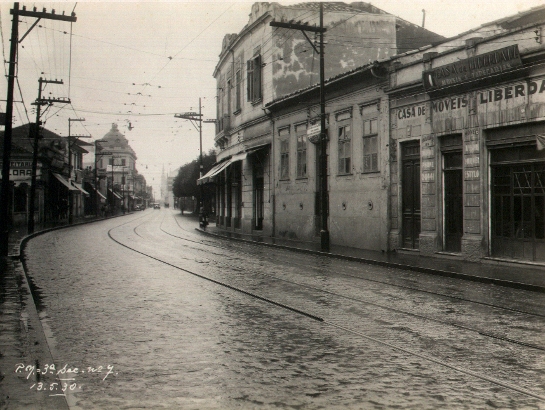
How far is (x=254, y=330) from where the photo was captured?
24.6ft

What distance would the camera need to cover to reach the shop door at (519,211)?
14.5m

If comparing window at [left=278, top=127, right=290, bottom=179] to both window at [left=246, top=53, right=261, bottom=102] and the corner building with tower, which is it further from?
window at [left=246, top=53, right=261, bottom=102]

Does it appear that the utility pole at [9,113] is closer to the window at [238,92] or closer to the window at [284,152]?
the window at [284,152]

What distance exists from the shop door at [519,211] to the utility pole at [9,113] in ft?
45.2

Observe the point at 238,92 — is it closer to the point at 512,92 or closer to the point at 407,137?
the point at 407,137

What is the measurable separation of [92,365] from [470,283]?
8.66m

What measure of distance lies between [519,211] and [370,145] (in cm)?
689

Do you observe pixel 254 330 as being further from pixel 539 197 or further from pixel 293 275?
pixel 539 197

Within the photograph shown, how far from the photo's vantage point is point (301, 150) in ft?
87.3

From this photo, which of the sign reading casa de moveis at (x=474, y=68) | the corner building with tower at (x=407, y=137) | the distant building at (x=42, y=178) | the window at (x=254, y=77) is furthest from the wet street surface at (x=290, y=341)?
the distant building at (x=42, y=178)

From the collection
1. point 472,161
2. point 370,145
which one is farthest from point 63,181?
point 472,161

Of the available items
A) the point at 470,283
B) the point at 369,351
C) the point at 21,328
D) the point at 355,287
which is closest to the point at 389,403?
the point at 369,351
